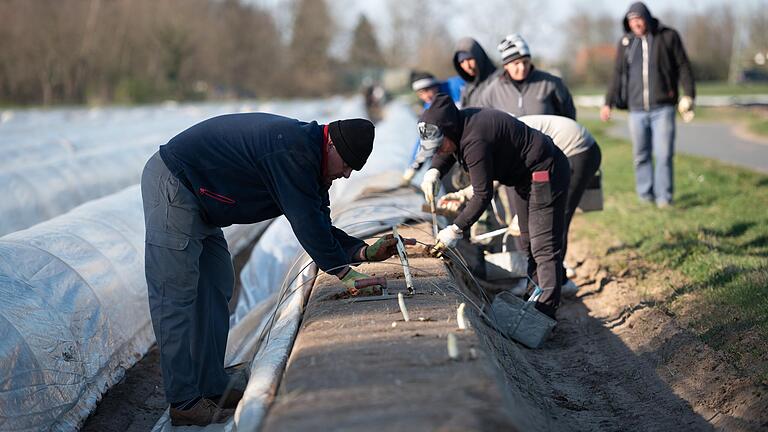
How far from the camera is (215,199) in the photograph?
3.76 metres

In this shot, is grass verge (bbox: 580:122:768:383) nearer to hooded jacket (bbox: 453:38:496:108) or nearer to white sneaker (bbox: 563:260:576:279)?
white sneaker (bbox: 563:260:576:279)

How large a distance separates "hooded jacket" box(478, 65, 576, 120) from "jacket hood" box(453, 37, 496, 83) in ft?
2.79

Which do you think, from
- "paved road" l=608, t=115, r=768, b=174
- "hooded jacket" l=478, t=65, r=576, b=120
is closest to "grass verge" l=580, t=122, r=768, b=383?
"hooded jacket" l=478, t=65, r=576, b=120

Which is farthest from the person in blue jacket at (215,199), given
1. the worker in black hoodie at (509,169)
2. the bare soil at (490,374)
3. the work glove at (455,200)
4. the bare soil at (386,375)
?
the work glove at (455,200)

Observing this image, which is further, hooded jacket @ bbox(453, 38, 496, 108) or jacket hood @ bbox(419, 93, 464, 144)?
hooded jacket @ bbox(453, 38, 496, 108)

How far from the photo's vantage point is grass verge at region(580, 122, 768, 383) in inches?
169

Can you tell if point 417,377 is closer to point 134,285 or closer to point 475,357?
point 475,357

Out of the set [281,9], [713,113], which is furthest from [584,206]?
[281,9]

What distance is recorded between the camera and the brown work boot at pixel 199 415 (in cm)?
385

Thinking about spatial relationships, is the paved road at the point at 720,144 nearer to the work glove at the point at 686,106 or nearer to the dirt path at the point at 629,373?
the work glove at the point at 686,106

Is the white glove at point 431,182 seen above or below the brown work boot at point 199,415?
above

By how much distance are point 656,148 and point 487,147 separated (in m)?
4.15

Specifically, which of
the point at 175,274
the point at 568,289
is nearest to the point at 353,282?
the point at 175,274

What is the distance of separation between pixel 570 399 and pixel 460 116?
170 centimetres
